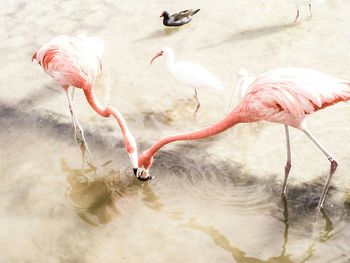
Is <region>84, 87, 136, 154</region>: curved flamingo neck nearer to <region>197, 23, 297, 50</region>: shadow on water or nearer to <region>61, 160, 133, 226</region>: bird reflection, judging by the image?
<region>61, 160, 133, 226</region>: bird reflection

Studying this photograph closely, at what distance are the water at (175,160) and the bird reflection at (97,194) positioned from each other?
14 mm


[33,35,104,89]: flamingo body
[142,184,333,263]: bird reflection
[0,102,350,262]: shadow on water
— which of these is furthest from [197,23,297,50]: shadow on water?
[142,184,333,263]: bird reflection

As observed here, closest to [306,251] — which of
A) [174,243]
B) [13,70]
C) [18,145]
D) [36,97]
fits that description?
[174,243]

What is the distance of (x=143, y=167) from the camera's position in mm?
4816

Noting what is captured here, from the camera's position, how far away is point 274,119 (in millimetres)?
4379

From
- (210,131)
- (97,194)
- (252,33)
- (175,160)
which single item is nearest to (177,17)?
(252,33)

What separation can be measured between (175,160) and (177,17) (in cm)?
250

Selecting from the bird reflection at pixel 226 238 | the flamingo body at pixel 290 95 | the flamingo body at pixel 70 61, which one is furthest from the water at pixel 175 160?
the flamingo body at pixel 290 95

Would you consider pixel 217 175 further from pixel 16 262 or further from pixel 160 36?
pixel 160 36

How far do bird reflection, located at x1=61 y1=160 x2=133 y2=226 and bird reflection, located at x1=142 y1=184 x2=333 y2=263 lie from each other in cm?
24

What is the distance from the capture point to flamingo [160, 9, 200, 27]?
23.0ft

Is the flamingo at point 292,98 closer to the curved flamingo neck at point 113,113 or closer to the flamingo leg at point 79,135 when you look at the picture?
the curved flamingo neck at point 113,113

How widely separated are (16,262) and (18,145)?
1.54m

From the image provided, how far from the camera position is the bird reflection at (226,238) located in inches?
165
